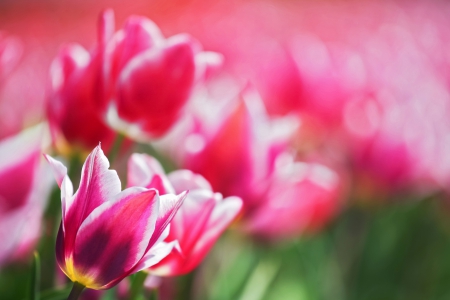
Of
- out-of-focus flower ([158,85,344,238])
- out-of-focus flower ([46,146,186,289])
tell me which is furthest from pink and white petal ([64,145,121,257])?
out-of-focus flower ([158,85,344,238])

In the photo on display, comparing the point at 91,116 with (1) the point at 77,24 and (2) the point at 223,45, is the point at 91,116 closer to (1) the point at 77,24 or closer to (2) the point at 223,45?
(2) the point at 223,45

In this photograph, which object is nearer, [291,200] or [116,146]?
[116,146]

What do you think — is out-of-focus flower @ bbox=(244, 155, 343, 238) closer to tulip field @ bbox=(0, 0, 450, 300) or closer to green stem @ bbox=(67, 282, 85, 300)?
tulip field @ bbox=(0, 0, 450, 300)

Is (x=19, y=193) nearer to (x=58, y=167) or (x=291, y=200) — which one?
(x=58, y=167)

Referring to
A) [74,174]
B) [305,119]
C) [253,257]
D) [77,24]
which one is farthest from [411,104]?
[77,24]

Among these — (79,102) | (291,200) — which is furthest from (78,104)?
(291,200)
